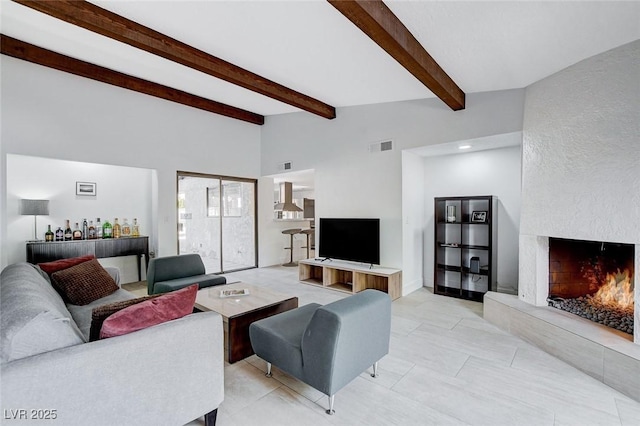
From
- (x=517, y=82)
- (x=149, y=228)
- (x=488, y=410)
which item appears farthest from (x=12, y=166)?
(x=517, y=82)

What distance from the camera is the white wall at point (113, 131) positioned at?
4.05 meters

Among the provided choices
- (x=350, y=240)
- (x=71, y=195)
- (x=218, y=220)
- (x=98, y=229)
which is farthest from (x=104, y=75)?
(x=350, y=240)

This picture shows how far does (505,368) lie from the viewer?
8.11 feet

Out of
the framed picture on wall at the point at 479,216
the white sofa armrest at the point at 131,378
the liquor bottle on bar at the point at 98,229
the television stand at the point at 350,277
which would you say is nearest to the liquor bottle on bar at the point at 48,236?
the liquor bottle on bar at the point at 98,229

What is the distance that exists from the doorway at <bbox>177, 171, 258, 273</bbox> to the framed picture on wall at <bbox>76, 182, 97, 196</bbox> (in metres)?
1.34

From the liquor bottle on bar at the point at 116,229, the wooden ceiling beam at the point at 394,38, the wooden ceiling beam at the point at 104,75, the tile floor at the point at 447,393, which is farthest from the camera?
the liquor bottle on bar at the point at 116,229

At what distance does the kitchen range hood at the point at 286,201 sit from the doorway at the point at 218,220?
0.76 meters

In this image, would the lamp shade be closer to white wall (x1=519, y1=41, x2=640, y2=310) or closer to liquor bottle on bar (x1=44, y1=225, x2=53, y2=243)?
liquor bottle on bar (x1=44, y1=225, x2=53, y2=243)

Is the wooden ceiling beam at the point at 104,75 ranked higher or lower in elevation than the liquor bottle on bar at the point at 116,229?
higher

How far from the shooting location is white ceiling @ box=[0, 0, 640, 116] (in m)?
2.23

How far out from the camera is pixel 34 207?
4215 millimetres

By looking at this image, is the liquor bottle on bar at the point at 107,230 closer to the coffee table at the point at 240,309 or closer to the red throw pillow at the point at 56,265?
the red throw pillow at the point at 56,265

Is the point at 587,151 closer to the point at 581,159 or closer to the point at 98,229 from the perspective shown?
the point at 581,159

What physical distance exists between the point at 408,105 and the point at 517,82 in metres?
1.48
